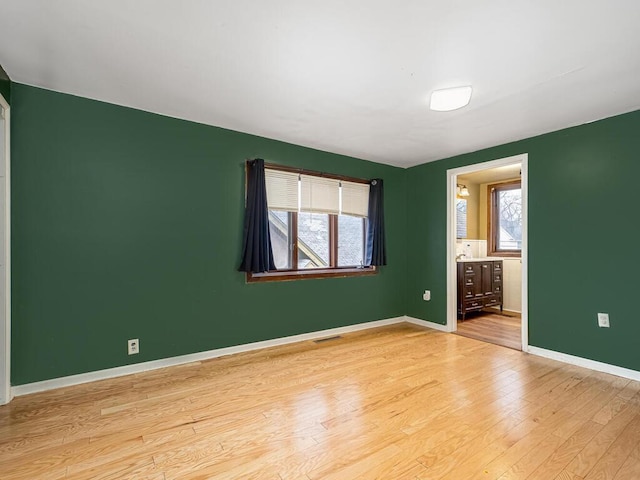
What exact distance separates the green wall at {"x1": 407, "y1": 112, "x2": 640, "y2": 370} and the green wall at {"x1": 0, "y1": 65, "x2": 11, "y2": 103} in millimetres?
4613

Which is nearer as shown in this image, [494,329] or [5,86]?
[5,86]

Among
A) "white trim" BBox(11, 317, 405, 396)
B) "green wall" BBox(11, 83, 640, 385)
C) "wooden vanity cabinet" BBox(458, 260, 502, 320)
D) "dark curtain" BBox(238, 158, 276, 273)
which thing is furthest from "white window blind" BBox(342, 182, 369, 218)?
"wooden vanity cabinet" BBox(458, 260, 502, 320)

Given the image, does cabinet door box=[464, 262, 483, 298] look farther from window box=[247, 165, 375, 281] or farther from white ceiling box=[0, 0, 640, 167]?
white ceiling box=[0, 0, 640, 167]

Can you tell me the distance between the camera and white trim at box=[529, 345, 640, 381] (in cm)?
287

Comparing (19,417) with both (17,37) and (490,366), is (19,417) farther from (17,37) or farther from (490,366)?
(490,366)

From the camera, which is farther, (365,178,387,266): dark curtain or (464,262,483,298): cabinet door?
(464,262,483,298): cabinet door

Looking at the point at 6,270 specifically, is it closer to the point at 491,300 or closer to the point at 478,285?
the point at 478,285

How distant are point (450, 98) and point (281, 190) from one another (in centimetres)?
197

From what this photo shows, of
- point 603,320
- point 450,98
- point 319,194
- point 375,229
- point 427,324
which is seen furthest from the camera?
point 427,324

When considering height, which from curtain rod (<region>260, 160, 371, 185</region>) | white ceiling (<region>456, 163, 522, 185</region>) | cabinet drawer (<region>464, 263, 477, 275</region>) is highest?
white ceiling (<region>456, 163, 522, 185</region>)

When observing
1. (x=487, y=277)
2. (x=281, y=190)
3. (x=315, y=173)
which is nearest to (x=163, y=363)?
(x=281, y=190)

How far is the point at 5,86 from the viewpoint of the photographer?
7.75 ft

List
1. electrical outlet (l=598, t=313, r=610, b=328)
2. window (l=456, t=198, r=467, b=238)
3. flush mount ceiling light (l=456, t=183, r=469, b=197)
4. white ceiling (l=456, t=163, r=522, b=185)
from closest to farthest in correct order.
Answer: electrical outlet (l=598, t=313, r=610, b=328)
white ceiling (l=456, t=163, r=522, b=185)
flush mount ceiling light (l=456, t=183, r=469, b=197)
window (l=456, t=198, r=467, b=238)

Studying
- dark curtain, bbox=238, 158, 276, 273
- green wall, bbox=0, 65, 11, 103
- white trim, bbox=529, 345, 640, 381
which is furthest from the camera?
dark curtain, bbox=238, 158, 276, 273
